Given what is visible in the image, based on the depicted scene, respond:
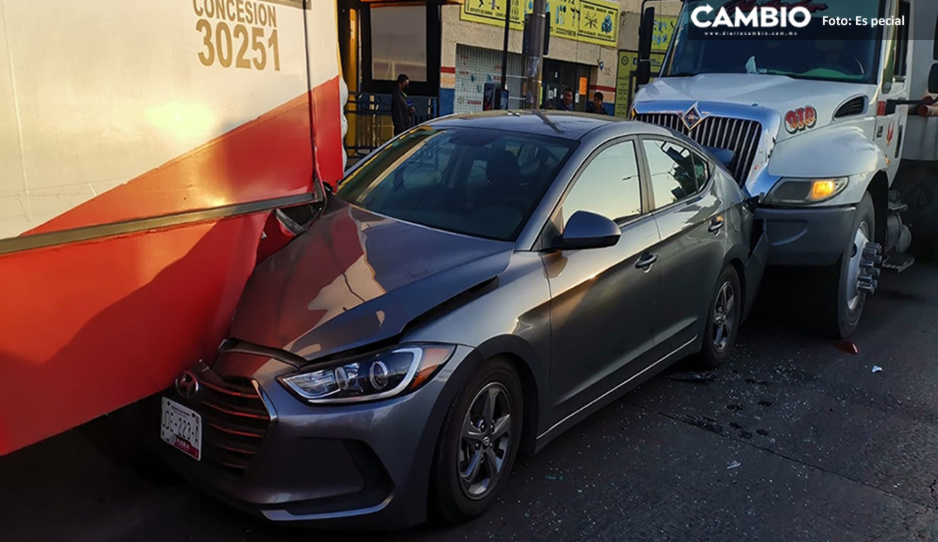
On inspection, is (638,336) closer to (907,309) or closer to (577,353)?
(577,353)

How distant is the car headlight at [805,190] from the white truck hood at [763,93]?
419mm

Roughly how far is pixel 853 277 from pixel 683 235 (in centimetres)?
242

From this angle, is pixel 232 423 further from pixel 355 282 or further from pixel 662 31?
pixel 662 31

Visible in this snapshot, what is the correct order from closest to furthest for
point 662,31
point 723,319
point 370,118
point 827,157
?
point 723,319 < point 827,157 < point 370,118 < point 662,31

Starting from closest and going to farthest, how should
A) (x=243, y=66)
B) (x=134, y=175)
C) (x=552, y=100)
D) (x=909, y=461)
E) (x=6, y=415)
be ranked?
(x=6, y=415) < (x=134, y=175) < (x=243, y=66) < (x=909, y=461) < (x=552, y=100)

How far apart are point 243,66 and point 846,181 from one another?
14.6ft

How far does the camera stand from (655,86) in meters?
7.07

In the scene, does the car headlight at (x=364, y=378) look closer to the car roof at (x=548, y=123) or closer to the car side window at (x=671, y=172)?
the car roof at (x=548, y=123)

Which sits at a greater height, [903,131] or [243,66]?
[243,66]

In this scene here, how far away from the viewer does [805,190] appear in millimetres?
5652

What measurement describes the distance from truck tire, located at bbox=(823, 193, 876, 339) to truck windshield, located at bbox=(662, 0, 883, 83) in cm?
118

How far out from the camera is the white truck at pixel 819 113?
5691 mm

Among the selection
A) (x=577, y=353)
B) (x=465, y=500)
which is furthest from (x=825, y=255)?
(x=465, y=500)

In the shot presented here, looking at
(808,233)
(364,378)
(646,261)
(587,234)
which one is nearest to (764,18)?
(808,233)
